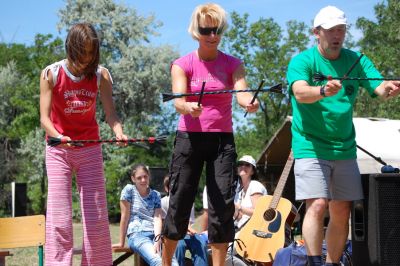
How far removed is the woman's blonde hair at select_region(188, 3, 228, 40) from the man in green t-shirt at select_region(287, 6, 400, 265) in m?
0.54

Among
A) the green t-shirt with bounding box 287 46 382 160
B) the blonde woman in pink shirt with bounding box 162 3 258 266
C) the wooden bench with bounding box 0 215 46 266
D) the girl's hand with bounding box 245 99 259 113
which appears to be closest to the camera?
the girl's hand with bounding box 245 99 259 113

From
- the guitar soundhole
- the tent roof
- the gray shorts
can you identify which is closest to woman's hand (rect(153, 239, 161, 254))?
the guitar soundhole

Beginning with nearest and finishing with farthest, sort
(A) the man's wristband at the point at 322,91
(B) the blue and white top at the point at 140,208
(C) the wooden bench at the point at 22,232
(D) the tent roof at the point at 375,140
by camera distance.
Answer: (A) the man's wristband at the point at 322,91
(C) the wooden bench at the point at 22,232
(B) the blue and white top at the point at 140,208
(D) the tent roof at the point at 375,140

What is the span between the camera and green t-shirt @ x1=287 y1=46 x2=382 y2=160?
4109 millimetres

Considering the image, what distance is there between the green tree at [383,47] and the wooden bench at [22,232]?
17.9 meters

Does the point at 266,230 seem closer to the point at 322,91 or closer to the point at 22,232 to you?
the point at 22,232

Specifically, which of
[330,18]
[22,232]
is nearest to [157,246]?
[22,232]

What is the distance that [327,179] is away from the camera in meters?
4.09

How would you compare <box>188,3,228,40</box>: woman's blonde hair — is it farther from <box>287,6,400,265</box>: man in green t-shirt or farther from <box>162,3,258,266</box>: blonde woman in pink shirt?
<box>287,6,400,265</box>: man in green t-shirt

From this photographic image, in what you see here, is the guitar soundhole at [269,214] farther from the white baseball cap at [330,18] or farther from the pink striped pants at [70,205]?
the white baseball cap at [330,18]

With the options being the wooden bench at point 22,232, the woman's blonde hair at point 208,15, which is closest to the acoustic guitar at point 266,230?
the wooden bench at point 22,232

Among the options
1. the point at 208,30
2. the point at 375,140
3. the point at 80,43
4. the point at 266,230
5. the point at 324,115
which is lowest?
the point at 266,230

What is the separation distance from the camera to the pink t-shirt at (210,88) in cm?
424

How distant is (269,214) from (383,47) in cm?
1936
